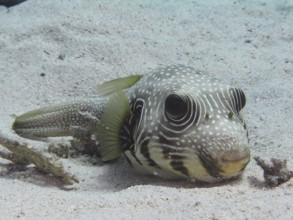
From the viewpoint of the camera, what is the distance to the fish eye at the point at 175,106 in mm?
3152

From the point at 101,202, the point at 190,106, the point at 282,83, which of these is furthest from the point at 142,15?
the point at 101,202

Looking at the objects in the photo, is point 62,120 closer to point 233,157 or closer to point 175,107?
point 175,107

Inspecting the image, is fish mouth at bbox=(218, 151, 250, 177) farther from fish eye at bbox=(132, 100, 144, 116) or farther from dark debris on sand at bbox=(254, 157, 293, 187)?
fish eye at bbox=(132, 100, 144, 116)

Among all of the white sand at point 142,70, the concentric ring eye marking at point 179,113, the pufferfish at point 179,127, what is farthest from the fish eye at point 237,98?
the white sand at point 142,70

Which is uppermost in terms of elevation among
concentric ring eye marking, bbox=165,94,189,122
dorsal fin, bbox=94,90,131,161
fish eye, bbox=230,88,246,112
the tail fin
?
fish eye, bbox=230,88,246,112

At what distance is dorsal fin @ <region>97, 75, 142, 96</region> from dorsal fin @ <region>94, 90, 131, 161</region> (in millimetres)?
568

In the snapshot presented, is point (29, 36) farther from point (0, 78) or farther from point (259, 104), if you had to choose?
point (259, 104)

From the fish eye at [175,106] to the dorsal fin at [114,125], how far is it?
1.38ft

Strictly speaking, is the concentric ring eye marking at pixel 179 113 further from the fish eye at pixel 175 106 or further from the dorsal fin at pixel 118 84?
the dorsal fin at pixel 118 84

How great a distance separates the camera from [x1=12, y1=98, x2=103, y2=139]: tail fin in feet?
13.6

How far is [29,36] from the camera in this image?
6668 millimetres

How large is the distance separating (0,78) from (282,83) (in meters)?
3.50

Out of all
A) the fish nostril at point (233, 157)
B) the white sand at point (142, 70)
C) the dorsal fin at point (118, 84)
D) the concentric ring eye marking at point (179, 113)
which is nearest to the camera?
the white sand at point (142, 70)

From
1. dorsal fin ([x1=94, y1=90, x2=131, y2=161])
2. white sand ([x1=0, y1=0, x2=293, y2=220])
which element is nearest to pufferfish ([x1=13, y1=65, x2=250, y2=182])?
dorsal fin ([x1=94, y1=90, x2=131, y2=161])
